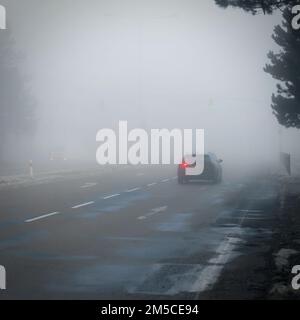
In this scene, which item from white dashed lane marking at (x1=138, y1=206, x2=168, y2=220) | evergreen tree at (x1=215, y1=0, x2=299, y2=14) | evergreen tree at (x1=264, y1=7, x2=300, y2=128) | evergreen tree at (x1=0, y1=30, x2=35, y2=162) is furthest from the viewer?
evergreen tree at (x1=0, y1=30, x2=35, y2=162)

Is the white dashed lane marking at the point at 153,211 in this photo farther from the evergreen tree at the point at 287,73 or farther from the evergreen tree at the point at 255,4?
the evergreen tree at the point at 287,73

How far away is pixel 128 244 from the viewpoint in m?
11.5

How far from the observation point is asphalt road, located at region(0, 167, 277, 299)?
26.3 feet

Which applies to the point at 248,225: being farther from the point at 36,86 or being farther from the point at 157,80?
the point at 157,80

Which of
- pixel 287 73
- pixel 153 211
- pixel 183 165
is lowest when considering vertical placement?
pixel 153 211

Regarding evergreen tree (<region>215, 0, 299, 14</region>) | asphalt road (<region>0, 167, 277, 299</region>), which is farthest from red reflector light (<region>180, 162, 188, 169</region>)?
evergreen tree (<region>215, 0, 299, 14</region>)

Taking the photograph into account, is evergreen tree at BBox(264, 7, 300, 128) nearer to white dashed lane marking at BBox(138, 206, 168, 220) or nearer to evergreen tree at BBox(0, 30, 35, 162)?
white dashed lane marking at BBox(138, 206, 168, 220)

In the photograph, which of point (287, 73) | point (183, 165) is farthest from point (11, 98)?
point (287, 73)

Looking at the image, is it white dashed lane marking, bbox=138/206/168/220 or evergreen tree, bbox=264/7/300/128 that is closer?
white dashed lane marking, bbox=138/206/168/220

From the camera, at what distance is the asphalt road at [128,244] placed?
8.02 m

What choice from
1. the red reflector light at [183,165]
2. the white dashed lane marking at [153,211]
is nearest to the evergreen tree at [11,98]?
the red reflector light at [183,165]

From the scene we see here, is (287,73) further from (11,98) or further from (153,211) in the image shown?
(11,98)

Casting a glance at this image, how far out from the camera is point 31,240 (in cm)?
1184
